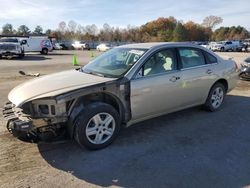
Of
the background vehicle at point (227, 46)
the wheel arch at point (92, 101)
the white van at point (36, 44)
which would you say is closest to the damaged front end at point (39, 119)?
the wheel arch at point (92, 101)

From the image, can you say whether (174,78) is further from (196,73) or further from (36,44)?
(36,44)

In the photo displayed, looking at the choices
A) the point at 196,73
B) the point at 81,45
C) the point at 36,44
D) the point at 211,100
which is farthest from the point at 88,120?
the point at 81,45

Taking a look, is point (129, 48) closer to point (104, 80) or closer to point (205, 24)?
point (104, 80)

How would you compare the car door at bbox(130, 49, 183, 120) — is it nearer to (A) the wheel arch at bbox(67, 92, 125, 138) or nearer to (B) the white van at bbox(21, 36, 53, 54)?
(A) the wheel arch at bbox(67, 92, 125, 138)

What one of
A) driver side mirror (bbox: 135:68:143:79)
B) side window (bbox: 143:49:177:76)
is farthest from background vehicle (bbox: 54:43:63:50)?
driver side mirror (bbox: 135:68:143:79)

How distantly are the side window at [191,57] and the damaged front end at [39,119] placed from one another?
8.55ft

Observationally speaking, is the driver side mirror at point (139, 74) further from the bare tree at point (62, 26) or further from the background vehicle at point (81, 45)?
the bare tree at point (62, 26)

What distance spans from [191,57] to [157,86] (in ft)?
4.26

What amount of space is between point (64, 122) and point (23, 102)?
0.64 metres

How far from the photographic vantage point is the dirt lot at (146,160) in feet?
11.7

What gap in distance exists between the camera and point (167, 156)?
4250 mm

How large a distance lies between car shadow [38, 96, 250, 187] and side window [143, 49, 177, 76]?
43.2 inches

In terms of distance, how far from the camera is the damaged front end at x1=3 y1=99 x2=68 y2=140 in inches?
157

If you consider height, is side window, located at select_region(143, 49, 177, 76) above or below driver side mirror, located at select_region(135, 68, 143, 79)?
above
